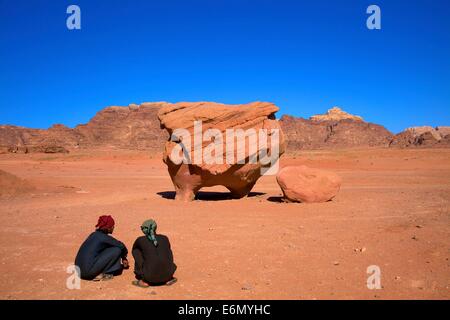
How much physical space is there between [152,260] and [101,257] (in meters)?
0.89

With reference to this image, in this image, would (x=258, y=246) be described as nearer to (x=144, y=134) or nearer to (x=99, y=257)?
(x=99, y=257)

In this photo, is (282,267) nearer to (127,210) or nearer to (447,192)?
(127,210)

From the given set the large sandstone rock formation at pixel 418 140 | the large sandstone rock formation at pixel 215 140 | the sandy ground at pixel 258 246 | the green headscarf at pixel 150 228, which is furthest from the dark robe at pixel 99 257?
the large sandstone rock formation at pixel 418 140

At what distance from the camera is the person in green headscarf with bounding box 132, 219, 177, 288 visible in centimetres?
540

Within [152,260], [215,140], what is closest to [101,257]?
[152,260]

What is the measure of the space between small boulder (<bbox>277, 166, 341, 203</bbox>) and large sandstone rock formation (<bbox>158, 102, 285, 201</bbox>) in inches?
61.8

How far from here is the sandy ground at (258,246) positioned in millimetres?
5336

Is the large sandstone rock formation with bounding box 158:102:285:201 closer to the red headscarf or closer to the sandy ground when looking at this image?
the sandy ground

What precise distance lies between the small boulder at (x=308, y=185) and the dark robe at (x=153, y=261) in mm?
7485

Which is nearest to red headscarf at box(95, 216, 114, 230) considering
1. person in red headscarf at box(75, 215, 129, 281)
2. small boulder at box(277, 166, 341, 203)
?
person in red headscarf at box(75, 215, 129, 281)

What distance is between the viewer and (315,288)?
5.36 m

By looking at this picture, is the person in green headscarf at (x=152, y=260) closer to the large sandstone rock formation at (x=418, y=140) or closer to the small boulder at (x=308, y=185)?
the small boulder at (x=308, y=185)

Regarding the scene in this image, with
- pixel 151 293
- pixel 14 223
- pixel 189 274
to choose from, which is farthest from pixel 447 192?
pixel 14 223
